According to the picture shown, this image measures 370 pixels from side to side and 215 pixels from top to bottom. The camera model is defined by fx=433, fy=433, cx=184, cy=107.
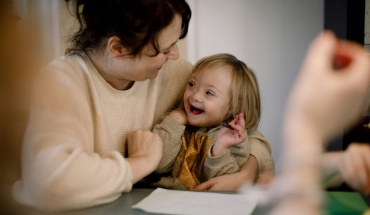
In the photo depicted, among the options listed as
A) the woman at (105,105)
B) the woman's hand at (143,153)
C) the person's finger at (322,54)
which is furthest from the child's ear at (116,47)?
the person's finger at (322,54)

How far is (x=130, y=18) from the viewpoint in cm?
49

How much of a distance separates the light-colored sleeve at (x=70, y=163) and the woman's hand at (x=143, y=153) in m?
0.03

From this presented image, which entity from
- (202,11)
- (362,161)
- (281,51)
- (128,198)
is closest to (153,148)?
(128,198)

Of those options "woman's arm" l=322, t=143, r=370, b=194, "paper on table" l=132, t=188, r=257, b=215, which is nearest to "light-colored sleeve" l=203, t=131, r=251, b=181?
"paper on table" l=132, t=188, r=257, b=215

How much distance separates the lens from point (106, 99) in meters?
0.61

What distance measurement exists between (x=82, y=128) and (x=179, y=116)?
230 mm

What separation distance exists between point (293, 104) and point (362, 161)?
0.40ft

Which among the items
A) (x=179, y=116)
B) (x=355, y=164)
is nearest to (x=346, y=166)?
(x=355, y=164)

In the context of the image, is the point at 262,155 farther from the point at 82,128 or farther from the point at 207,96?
the point at 82,128

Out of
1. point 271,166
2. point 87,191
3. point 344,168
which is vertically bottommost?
point 271,166

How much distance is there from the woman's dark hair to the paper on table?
18 cm

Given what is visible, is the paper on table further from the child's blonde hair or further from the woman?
the child's blonde hair

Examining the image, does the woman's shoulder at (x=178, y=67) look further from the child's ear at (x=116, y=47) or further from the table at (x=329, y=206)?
the table at (x=329, y=206)

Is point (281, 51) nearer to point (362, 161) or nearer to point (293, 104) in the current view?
point (362, 161)
